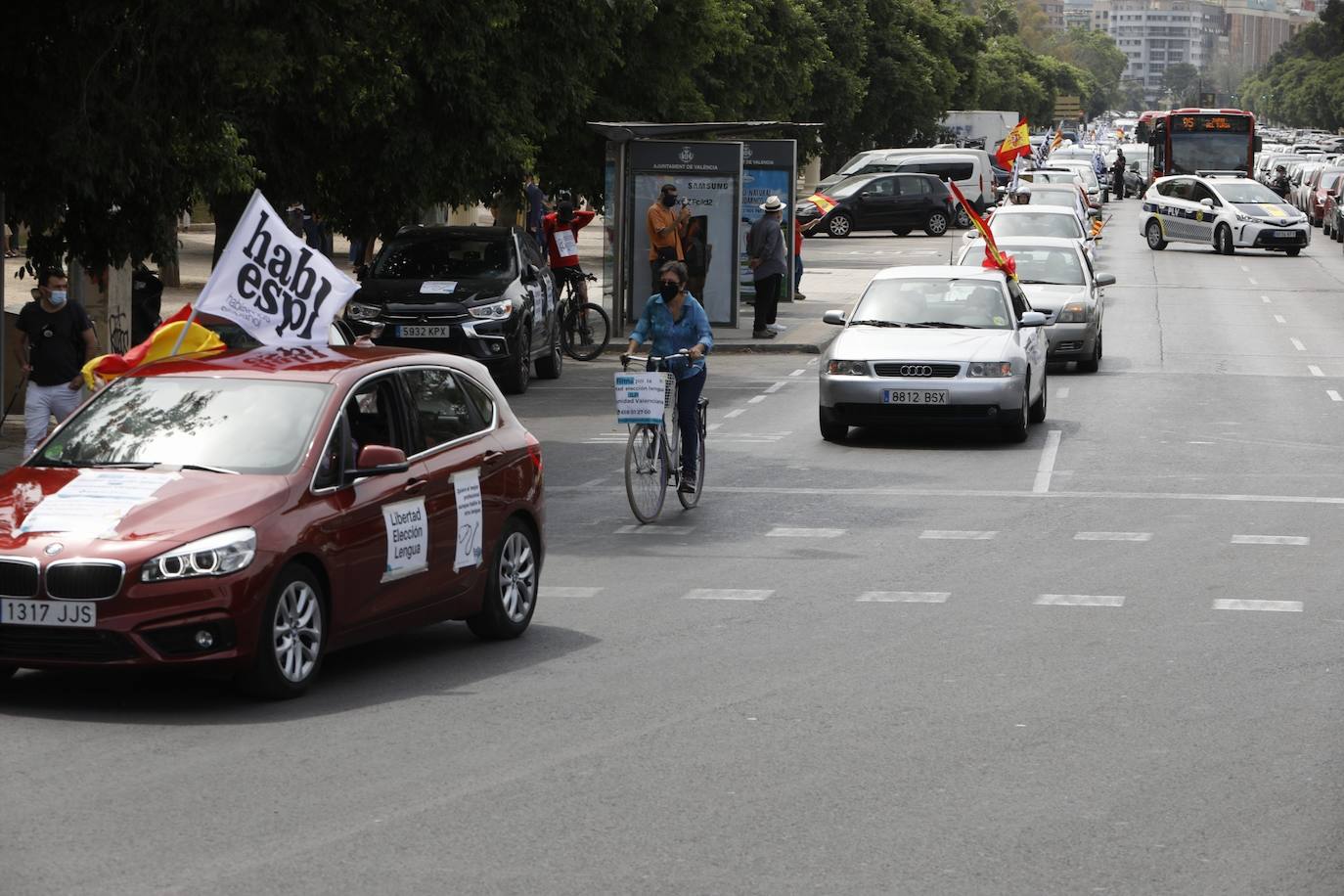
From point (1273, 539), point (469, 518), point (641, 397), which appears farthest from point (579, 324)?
point (469, 518)

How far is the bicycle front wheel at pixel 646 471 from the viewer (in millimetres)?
14367

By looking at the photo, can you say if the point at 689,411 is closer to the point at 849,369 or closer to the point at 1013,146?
the point at 849,369

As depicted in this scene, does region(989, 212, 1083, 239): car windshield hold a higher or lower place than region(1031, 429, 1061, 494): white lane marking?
higher

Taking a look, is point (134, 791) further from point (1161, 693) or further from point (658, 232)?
point (658, 232)

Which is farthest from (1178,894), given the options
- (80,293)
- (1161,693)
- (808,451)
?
(80,293)

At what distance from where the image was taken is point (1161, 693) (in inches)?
368

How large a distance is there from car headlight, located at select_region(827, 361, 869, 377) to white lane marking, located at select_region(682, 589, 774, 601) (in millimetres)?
6990

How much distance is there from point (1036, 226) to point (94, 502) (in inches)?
1100

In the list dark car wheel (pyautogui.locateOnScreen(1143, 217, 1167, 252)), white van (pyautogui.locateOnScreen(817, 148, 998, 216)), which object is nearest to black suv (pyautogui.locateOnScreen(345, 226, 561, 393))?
dark car wheel (pyautogui.locateOnScreen(1143, 217, 1167, 252))

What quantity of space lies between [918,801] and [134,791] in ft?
8.37

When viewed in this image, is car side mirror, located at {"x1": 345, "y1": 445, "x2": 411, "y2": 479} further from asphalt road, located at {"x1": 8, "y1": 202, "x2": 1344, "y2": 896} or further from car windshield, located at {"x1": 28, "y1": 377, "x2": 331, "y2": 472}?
asphalt road, located at {"x1": 8, "y1": 202, "x2": 1344, "y2": 896}

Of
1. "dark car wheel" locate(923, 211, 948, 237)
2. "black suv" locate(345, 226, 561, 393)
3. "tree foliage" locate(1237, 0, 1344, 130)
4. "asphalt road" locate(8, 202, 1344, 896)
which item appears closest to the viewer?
"asphalt road" locate(8, 202, 1344, 896)

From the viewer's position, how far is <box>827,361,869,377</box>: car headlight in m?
18.9

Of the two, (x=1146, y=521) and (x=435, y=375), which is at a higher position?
(x=435, y=375)
